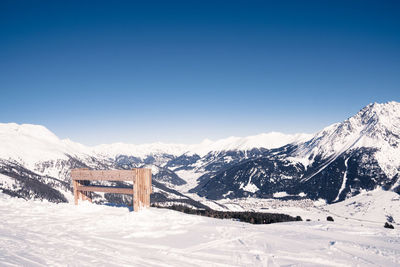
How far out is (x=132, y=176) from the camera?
1555 cm

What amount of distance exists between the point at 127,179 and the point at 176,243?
712 cm

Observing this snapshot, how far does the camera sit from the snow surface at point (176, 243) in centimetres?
755

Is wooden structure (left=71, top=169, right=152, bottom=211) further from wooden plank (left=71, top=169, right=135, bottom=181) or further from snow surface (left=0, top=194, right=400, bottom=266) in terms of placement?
snow surface (left=0, top=194, right=400, bottom=266)

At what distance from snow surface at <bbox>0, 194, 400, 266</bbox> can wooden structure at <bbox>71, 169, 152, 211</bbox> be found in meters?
1.61

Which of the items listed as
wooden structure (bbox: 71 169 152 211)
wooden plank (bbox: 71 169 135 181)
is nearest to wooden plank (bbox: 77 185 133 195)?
wooden structure (bbox: 71 169 152 211)

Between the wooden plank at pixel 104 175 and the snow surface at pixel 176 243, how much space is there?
252 cm

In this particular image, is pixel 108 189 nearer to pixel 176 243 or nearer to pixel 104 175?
pixel 104 175

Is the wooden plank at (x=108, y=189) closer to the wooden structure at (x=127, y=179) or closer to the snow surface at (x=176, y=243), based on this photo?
the wooden structure at (x=127, y=179)

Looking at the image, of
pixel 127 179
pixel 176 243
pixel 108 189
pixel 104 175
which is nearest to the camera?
pixel 176 243

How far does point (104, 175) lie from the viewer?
56.6 feet

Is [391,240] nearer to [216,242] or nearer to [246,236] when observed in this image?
[246,236]

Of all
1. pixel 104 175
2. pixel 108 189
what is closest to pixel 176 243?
pixel 108 189

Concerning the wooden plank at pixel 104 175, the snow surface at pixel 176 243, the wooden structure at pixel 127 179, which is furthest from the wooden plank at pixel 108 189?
the snow surface at pixel 176 243

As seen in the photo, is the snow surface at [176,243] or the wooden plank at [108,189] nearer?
the snow surface at [176,243]
